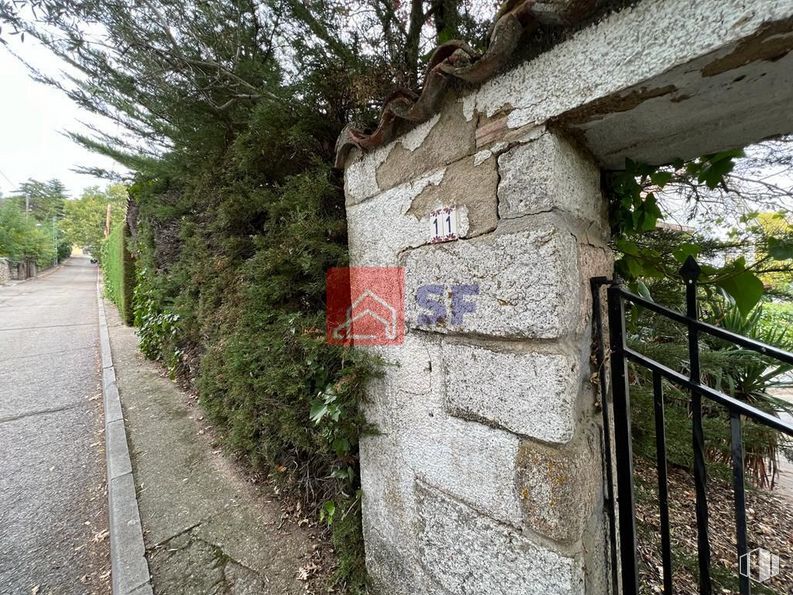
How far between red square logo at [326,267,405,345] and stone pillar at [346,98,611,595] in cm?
6

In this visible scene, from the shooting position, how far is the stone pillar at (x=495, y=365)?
0.88m

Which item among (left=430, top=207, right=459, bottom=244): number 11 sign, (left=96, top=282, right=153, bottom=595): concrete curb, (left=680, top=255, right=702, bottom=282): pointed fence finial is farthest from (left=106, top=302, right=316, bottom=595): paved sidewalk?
(left=680, top=255, right=702, bottom=282): pointed fence finial

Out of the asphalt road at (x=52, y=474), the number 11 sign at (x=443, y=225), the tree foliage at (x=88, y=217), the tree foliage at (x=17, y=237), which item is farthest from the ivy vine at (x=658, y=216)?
the tree foliage at (x=88, y=217)

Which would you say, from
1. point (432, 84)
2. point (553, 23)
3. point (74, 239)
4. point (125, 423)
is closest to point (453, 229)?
point (432, 84)

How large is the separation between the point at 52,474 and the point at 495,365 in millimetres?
3786

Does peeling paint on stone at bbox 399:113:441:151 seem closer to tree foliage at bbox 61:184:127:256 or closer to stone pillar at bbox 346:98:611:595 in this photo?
stone pillar at bbox 346:98:611:595

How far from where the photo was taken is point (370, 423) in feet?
4.75

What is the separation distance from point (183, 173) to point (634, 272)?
340 centimetres

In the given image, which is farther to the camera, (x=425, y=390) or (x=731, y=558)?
(x=731, y=558)

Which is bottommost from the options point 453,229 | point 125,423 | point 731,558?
point 731,558

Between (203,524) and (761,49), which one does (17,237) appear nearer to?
(203,524)

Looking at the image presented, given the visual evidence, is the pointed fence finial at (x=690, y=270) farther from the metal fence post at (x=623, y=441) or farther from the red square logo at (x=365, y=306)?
the red square logo at (x=365, y=306)

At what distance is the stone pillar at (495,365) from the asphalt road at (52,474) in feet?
6.74

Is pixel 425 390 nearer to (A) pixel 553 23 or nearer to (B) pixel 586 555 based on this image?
(B) pixel 586 555
